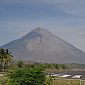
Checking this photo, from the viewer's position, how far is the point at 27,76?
22234mm

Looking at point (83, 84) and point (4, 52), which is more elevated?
point (4, 52)

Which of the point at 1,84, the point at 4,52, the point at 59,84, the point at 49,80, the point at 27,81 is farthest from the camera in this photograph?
the point at 4,52

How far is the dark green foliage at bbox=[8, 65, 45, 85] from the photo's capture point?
73.1ft

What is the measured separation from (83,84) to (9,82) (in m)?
11.4

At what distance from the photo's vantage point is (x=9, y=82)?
75.5 ft

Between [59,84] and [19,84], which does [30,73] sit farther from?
[59,84]

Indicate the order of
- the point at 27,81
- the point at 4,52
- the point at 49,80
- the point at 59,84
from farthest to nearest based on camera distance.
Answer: the point at 4,52
the point at 59,84
the point at 49,80
the point at 27,81

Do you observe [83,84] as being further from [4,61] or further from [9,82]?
[4,61]

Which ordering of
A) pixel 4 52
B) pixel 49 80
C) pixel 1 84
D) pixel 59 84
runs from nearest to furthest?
pixel 49 80
pixel 1 84
pixel 59 84
pixel 4 52

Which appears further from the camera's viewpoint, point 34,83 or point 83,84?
point 83,84

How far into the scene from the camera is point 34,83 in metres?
22.5

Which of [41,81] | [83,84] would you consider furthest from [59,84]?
[41,81]

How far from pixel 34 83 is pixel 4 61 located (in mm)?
73032

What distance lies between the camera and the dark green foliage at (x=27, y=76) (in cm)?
2228
